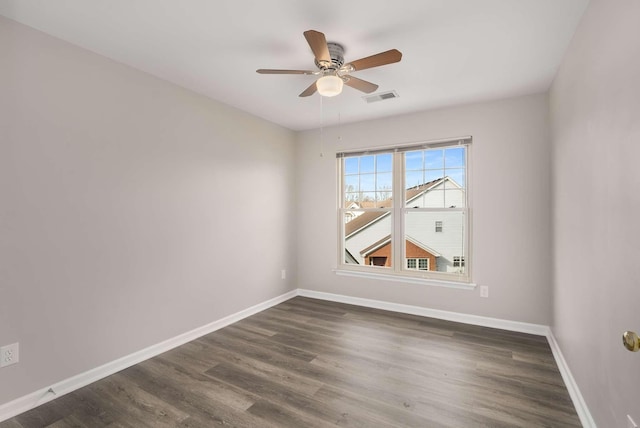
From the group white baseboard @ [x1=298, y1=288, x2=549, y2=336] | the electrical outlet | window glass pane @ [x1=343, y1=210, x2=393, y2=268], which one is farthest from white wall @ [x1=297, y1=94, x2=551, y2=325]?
the electrical outlet

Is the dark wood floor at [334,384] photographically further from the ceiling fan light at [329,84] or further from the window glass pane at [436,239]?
the ceiling fan light at [329,84]

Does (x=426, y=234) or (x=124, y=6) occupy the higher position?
(x=124, y=6)

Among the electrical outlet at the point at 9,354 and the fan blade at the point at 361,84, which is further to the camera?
the fan blade at the point at 361,84

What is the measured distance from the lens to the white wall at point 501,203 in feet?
10.7

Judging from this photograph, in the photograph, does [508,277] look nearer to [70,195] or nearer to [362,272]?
[362,272]

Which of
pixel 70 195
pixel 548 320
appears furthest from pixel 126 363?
pixel 548 320

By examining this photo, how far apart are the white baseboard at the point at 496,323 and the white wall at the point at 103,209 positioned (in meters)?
1.53

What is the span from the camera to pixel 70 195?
2301 mm

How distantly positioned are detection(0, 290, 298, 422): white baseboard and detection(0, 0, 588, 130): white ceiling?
2.50m

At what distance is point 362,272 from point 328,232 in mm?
763

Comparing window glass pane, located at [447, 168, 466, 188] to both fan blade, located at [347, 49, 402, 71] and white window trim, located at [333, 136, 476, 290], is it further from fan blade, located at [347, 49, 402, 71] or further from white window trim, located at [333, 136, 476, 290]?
fan blade, located at [347, 49, 402, 71]

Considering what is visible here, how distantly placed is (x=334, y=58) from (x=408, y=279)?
282cm

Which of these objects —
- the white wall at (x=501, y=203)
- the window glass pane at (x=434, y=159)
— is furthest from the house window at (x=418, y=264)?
the window glass pane at (x=434, y=159)

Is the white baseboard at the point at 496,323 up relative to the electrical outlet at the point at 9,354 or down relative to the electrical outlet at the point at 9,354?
down
